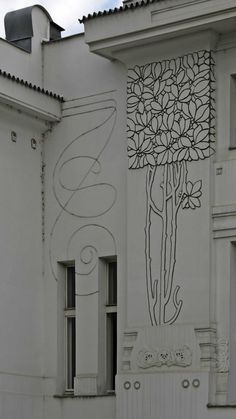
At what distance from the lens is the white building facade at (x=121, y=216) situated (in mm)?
18562

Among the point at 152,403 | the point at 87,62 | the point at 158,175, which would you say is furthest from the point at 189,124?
the point at 152,403

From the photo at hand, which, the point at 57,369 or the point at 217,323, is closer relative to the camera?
the point at 217,323

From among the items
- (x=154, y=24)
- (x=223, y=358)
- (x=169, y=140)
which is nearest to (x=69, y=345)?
(x=223, y=358)

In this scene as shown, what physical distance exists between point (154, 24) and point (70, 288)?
491 centimetres

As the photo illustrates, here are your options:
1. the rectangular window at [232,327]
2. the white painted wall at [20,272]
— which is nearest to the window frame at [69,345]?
the white painted wall at [20,272]

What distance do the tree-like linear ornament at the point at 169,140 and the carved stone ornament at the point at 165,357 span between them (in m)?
0.49

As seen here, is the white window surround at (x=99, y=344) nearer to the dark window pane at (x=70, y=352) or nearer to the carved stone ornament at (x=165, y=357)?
the dark window pane at (x=70, y=352)

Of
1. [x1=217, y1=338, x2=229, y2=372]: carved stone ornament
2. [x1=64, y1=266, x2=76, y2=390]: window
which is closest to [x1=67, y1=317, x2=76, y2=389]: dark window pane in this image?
[x1=64, y1=266, x2=76, y2=390]: window

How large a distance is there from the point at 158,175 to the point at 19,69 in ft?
11.5

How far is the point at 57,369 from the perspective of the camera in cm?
2022

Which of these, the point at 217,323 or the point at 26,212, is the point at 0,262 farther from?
the point at 217,323

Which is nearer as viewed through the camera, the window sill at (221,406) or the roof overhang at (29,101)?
the window sill at (221,406)

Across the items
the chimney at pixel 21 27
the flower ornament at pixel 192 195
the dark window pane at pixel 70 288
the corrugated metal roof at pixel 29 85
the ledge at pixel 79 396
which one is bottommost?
the ledge at pixel 79 396

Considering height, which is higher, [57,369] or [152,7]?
[152,7]
